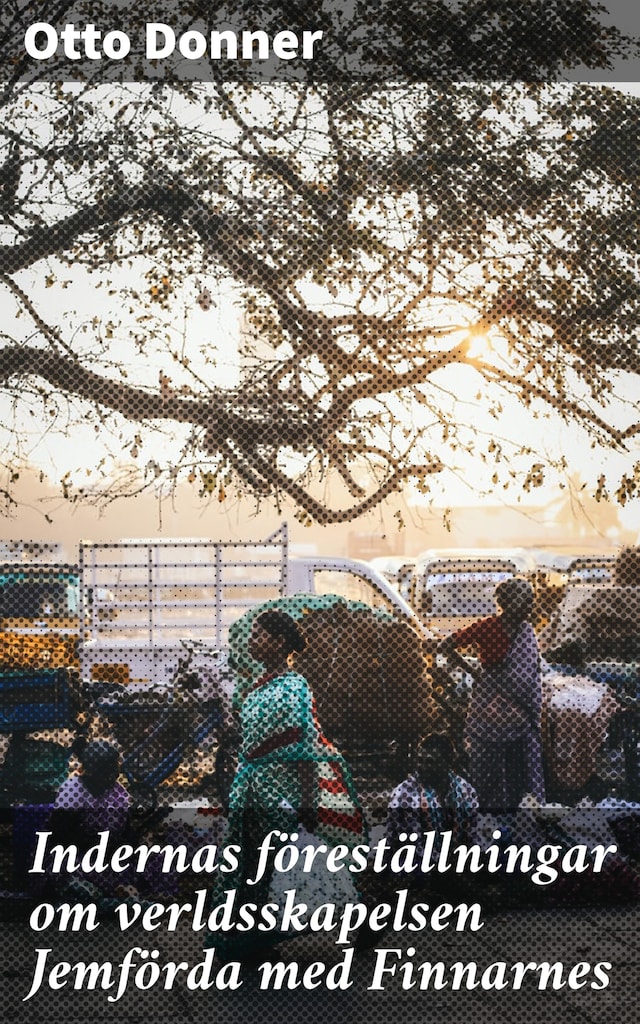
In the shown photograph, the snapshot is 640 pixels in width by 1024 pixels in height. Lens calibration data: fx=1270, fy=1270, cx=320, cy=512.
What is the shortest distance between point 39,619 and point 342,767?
1.19m

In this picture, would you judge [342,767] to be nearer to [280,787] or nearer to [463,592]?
[280,787]

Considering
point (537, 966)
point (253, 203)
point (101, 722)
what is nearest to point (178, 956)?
point (101, 722)

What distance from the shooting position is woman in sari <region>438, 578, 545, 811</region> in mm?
4590

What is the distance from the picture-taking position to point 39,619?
4484 mm

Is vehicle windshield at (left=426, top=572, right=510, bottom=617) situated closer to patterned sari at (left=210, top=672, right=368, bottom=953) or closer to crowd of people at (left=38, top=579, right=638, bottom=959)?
crowd of people at (left=38, top=579, right=638, bottom=959)

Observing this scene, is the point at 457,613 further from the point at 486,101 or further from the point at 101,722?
the point at 486,101

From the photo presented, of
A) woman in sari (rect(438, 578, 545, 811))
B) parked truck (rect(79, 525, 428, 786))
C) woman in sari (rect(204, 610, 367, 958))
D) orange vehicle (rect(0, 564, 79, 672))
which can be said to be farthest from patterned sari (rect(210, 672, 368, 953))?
orange vehicle (rect(0, 564, 79, 672))

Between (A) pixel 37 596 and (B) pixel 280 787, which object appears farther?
(A) pixel 37 596

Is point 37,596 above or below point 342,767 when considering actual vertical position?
above

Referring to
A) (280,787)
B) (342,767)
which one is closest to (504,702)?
(342,767)

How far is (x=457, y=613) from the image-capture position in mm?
4719

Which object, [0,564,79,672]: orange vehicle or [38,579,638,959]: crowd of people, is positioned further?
[0,564,79,672]: orange vehicle

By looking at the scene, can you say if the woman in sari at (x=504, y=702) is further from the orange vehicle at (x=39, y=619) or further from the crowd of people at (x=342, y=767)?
the orange vehicle at (x=39, y=619)

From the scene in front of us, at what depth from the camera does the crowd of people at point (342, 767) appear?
13.3 ft
